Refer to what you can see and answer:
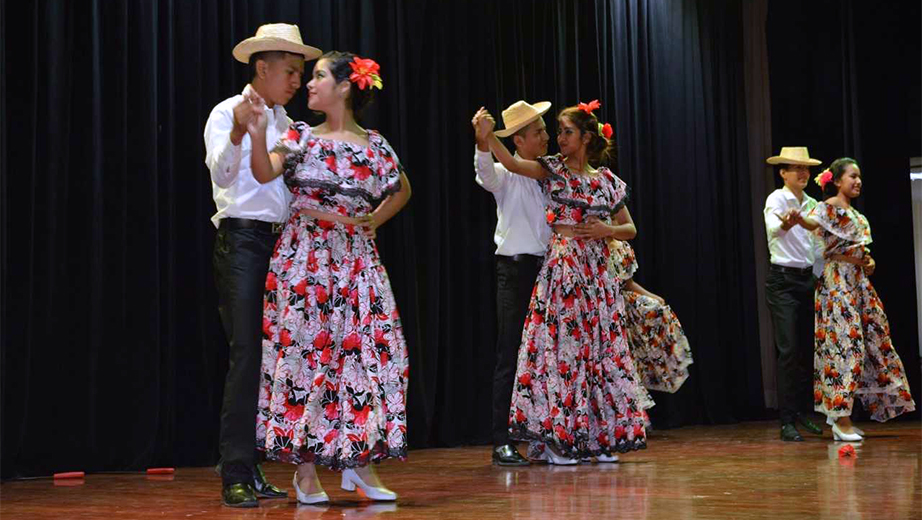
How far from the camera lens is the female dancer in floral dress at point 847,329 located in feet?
Answer: 20.4

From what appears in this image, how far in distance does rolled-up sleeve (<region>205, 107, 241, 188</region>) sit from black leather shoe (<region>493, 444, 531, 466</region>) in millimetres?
2043

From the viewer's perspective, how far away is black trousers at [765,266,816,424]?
6281 millimetres

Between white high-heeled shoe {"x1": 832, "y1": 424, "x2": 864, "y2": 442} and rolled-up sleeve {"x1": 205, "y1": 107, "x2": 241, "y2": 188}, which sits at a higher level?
rolled-up sleeve {"x1": 205, "y1": 107, "x2": 241, "y2": 188}

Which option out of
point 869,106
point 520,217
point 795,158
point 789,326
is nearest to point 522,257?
point 520,217

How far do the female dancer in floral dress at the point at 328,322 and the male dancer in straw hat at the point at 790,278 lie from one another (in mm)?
3296

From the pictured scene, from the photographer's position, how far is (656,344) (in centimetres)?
683

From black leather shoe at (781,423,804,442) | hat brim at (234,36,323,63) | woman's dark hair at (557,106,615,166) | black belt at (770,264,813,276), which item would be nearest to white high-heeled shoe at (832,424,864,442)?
black leather shoe at (781,423,804,442)

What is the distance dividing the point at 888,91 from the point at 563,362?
4903 mm

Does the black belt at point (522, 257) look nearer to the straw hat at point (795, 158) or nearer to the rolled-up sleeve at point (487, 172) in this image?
the rolled-up sleeve at point (487, 172)

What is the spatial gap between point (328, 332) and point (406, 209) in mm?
2838

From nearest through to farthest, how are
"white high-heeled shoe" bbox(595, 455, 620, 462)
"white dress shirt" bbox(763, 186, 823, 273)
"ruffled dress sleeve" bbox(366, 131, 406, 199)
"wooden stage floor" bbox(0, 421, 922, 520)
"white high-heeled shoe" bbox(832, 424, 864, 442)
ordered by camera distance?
"wooden stage floor" bbox(0, 421, 922, 520), "ruffled dress sleeve" bbox(366, 131, 406, 199), "white high-heeled shoe" bbox(595, 455, 620, 462), "white high-heeled shoe" bbox(832, 424, 864, 442), "white dress shirt" bbox(763, 186, 823, 273)

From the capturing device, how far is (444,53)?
6.64m

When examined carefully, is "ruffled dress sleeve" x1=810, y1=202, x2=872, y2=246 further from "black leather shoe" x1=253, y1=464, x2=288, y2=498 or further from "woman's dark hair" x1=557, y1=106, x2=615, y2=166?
"black leather shoe" x1=253, y1=464, x2=288, y2=498

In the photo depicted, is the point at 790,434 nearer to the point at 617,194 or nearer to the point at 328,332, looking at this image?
the point at 617,194
